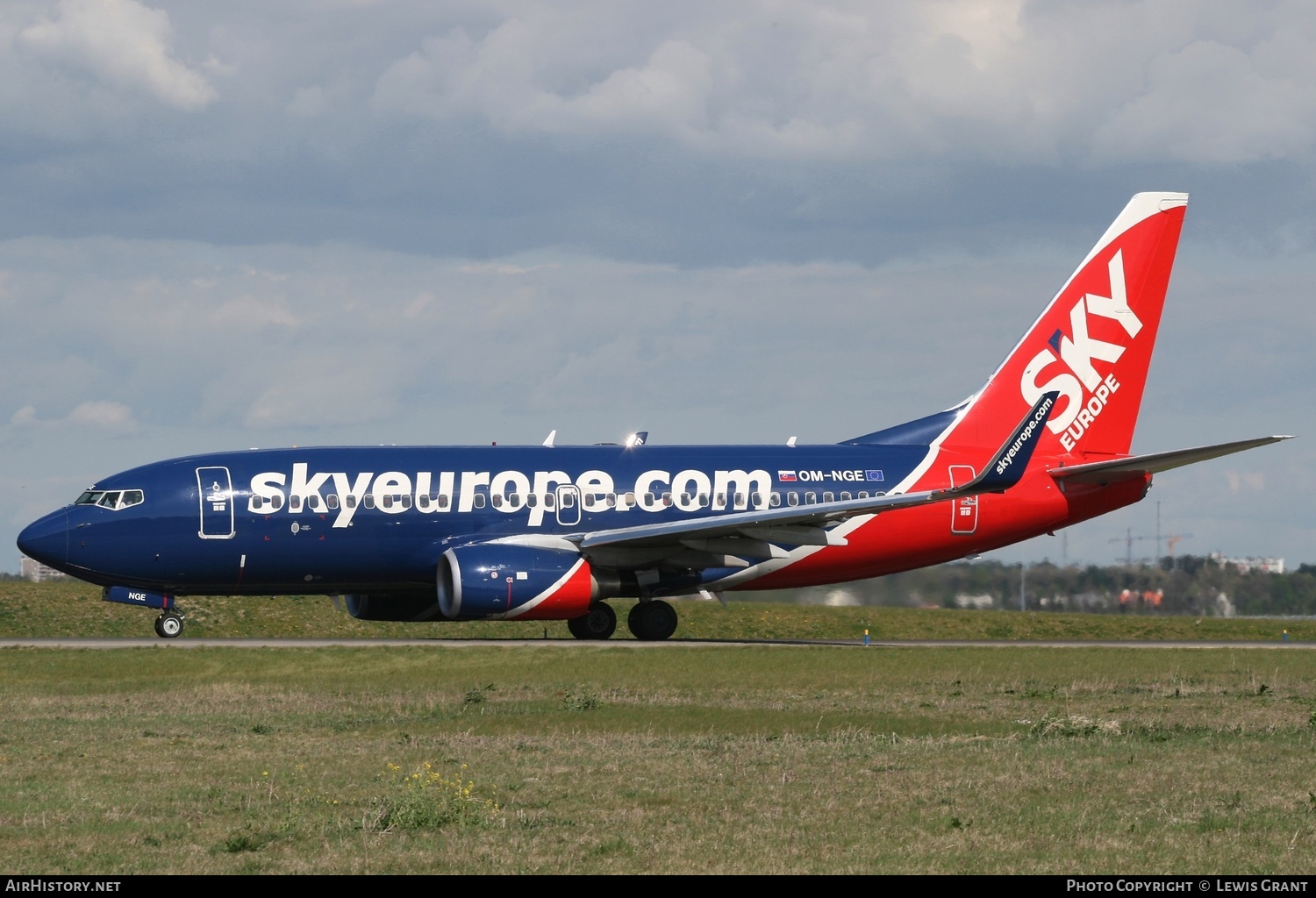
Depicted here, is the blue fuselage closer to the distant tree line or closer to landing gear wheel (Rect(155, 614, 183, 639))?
landing gear wheel (Rect(155, 614, 183, 639))

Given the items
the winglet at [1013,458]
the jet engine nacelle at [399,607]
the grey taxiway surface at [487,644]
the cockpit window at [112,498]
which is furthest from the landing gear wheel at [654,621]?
the cockpit window at [112,498]

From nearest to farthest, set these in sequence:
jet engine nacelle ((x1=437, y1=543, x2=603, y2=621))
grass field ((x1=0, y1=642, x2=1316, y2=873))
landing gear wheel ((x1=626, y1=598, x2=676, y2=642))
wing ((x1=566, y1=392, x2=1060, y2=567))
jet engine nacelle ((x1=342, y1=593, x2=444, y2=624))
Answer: grass field ((x1=0, y1=642, x2=1316, y2=873)) → wing ((x1=566, y1=392, x2=1060, y2=567)) → jet engine nacelle ((x1=437, y1=543, x2=603, y2=621)) → landing gear wheel ((x1=626, y1=598, x2=676, y2=642)) → jet engine nacelle ((x1=342, y1=593, x2=444, y2=624))

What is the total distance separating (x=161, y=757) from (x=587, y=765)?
4705 mm

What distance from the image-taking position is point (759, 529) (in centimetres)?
3275

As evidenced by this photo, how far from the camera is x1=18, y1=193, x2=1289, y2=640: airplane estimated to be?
106ft

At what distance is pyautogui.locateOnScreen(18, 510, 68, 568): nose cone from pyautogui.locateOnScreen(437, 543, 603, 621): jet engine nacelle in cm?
771

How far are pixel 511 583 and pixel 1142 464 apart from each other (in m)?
14.3

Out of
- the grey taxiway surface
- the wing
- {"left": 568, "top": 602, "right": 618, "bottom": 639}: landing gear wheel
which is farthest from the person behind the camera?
{"left": 568, "top": 602, "right": 618, "bottom": 639}: landing gear wheel

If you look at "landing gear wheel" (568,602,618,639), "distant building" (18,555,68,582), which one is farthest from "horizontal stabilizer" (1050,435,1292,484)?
"distant building" (18,555,68,582)

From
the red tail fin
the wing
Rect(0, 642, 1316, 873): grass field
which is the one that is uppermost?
the red tail fin

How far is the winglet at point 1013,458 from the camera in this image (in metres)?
30.4
